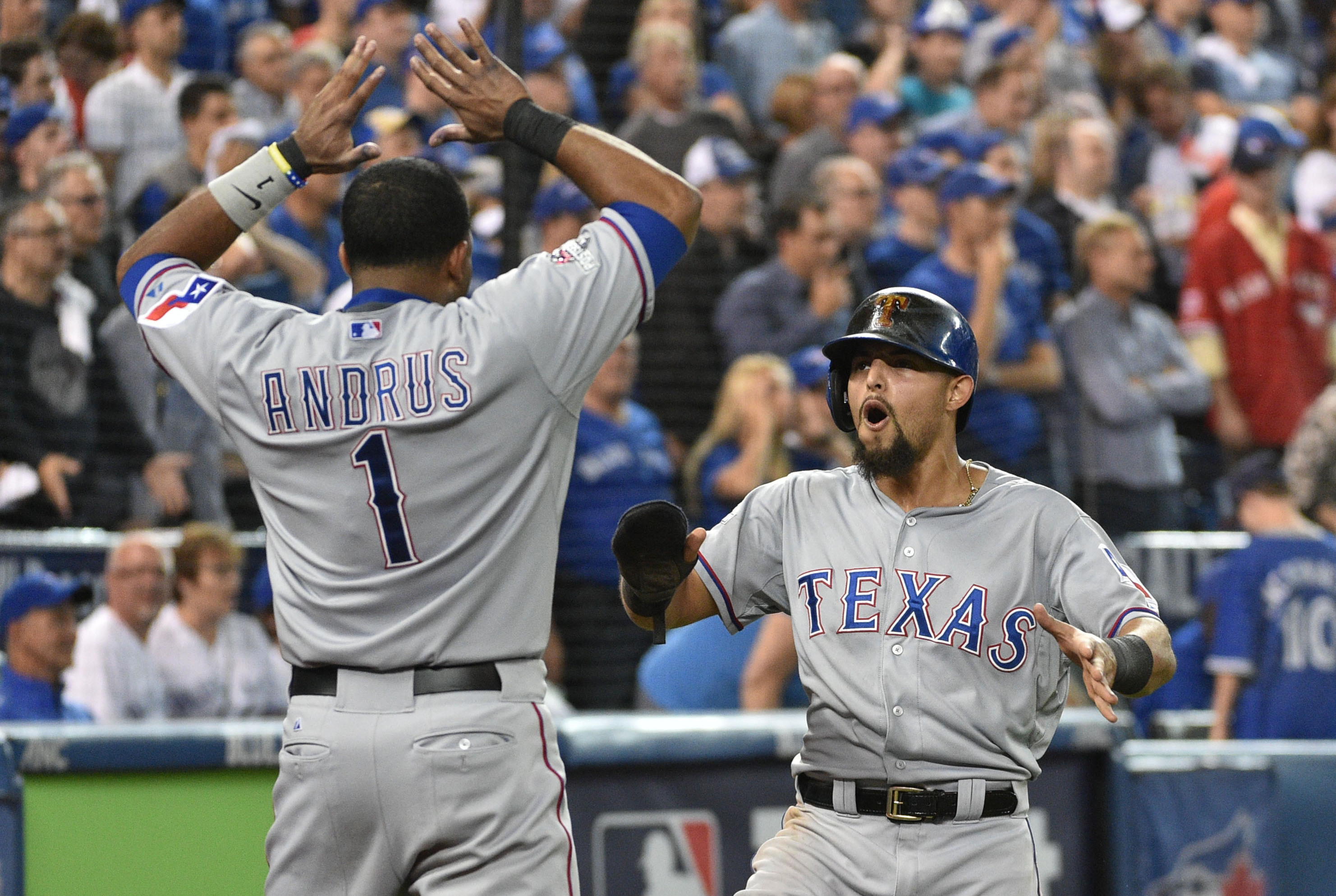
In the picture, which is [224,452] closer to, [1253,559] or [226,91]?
[226,91]

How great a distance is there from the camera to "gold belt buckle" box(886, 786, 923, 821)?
10.7 ft

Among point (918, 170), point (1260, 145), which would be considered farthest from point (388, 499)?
point (1260, 145)

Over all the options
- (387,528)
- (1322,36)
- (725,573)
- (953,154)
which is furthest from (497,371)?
(1322,36)

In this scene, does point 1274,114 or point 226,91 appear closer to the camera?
point 226,91

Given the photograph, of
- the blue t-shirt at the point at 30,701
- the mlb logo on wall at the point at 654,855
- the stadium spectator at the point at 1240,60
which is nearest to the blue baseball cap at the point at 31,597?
the blue t-shirt at the point at 30,701

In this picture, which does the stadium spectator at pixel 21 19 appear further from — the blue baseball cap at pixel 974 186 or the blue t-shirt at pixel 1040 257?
the blue t-shirt at pixel 1040 257

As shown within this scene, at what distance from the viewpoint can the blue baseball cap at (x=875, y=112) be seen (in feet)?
28.4

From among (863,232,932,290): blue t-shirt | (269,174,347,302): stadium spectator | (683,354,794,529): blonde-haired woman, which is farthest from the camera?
(863,232,932,290): blue t-shirt

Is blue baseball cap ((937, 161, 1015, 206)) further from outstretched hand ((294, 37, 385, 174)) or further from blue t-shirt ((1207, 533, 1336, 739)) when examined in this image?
outstretched hand ((294, 37, 385, 174))

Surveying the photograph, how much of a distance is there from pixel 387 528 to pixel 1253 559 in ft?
14.6

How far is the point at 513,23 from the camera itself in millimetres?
6289

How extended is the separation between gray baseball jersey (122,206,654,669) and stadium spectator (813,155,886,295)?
15.9 ft

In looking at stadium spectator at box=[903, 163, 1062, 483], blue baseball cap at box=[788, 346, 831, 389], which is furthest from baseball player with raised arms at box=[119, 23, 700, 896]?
stadium spectator at box=[903, 163, 1062, 483]

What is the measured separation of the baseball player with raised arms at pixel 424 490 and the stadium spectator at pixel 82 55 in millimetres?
4478
